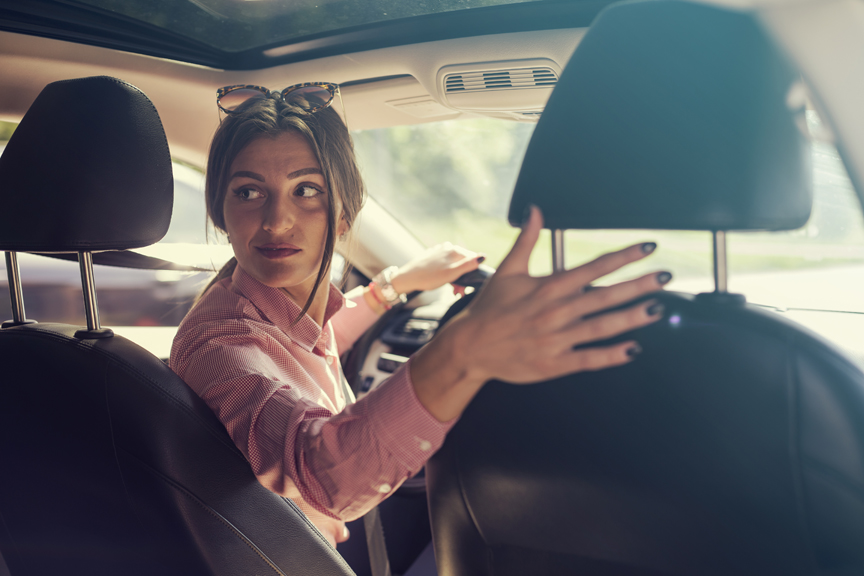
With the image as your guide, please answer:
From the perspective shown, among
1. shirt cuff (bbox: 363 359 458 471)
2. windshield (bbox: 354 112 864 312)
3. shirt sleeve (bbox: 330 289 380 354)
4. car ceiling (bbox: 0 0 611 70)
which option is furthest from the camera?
shirt sleeve (bbox: 330 289 380 354)

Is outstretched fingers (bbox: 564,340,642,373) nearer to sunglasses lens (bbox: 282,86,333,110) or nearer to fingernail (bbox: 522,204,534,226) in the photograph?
fingernail (bbox: 522,204,534,226)

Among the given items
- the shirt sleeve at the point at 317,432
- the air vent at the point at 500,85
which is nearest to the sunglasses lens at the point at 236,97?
the air vent at the point at 500,85

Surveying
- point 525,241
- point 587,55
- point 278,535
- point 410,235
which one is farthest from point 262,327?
point 410,235

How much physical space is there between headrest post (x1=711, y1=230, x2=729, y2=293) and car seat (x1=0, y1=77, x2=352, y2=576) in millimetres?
812

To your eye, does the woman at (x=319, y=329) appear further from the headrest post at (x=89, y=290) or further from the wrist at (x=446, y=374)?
the headrest post at (x=89, y=290)

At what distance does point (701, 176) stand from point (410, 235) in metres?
2.02

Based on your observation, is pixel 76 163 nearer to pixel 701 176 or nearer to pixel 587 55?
pixel 587 55

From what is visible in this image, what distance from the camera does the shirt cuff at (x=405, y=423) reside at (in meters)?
0.78

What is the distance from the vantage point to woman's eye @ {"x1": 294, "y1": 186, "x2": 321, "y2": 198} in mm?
1417

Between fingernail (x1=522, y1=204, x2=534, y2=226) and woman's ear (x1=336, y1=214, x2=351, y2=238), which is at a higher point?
fingernail (x1=522, y1=204, x2=534, y2=226)

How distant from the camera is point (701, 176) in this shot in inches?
28.0

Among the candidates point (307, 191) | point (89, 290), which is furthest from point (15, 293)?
point (307, 191)

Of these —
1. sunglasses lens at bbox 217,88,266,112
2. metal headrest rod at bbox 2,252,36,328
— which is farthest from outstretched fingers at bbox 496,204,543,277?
metal headrest rod at bbox 2,252,36,328

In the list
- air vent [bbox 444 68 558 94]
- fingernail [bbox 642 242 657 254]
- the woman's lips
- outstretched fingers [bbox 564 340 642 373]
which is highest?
air vent [bbox 444 68 558 94]
